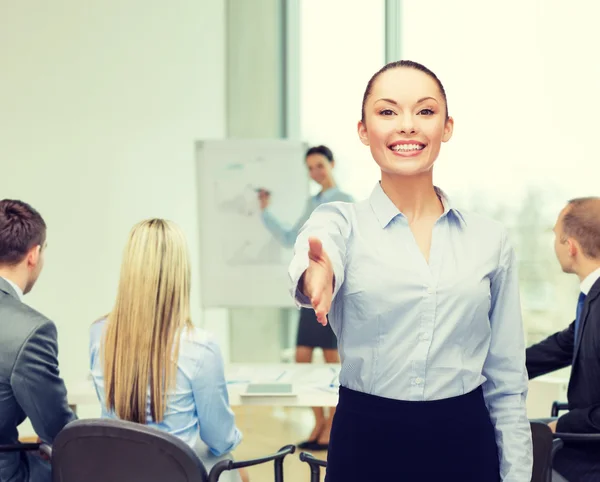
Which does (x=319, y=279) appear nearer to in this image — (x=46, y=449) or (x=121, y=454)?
(x=121, y=454)

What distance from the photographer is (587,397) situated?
2.22 metres

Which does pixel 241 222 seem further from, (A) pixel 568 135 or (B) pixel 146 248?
(B) pixel 146 248

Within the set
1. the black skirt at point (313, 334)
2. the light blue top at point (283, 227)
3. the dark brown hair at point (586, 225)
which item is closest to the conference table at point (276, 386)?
the dark brown hair at point (586, 225)

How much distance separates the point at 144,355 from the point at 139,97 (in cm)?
348

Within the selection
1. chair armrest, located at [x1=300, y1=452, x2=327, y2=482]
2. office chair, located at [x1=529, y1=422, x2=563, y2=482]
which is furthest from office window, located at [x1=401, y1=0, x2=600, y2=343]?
chair armrest, located at [x1=300, y1=452, x2=327, y2=482]

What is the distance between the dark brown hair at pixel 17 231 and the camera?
228cm

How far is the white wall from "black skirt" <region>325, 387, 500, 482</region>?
4.08 metres

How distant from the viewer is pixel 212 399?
2053 mm

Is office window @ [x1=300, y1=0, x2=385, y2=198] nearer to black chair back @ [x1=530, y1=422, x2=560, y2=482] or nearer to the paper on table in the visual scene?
the paper on table

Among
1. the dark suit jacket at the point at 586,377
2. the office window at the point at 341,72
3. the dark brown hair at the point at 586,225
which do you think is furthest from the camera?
the office window at the point at 341,72

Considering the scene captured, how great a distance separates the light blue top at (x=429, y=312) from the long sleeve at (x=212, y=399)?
0.90 meters

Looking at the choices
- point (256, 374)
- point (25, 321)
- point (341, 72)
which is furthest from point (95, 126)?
point (25, 321)

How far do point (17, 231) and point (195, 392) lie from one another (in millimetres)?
798

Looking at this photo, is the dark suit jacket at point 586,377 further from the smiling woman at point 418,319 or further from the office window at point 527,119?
the office window at point 527,119
